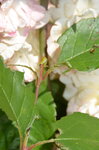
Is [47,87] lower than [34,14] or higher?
lower

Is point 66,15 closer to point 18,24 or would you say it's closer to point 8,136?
point 18,24

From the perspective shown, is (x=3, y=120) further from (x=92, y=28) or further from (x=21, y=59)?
(x=92, y=28)

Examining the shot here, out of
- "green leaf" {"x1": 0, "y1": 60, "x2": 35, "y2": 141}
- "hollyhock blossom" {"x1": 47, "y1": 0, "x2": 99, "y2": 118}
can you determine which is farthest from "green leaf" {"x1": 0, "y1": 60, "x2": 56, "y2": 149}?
"hollyhock blossom" {"x1": 47, "y1": 0, "x2": 99, "y2": 118}

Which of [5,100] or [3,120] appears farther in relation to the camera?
[3,120]

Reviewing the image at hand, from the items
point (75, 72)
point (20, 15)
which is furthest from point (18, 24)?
point (75, 72)

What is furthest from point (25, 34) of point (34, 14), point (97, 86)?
point (97, 86)

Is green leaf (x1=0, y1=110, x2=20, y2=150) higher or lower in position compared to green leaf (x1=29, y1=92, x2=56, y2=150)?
lower

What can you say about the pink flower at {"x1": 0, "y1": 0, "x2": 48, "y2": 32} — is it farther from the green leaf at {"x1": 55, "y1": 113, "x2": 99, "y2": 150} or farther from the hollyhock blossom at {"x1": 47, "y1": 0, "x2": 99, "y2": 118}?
the green leaf at {"x1": 55, "y1": 113, "x2": 99, "y2": 150}
